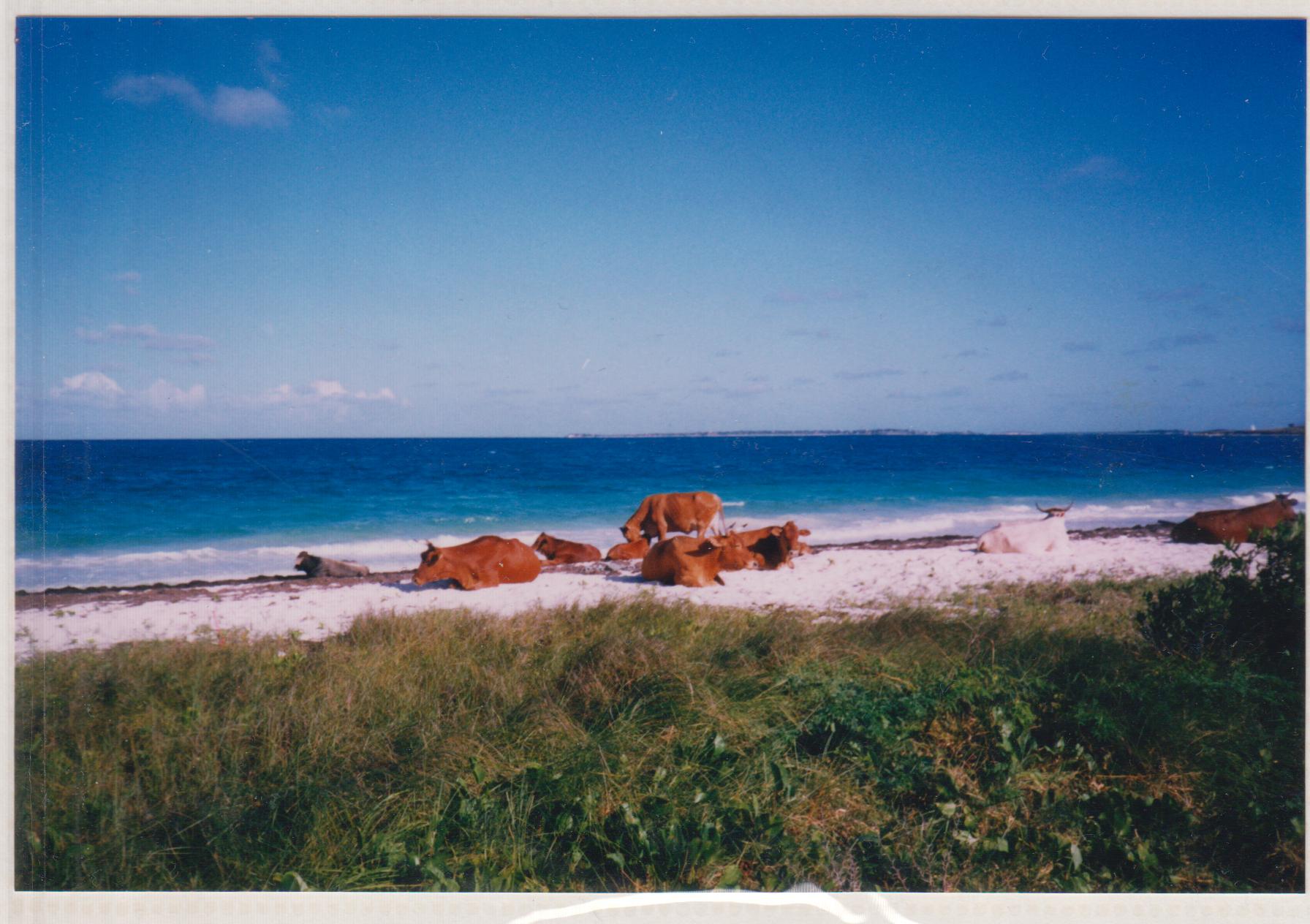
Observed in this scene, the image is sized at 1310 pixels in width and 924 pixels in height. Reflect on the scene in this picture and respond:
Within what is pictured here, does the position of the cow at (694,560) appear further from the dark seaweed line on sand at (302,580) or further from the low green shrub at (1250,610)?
the low green shrub at (1250,610)

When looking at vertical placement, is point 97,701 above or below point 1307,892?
above

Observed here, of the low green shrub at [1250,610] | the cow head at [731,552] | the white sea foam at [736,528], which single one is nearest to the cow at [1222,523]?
the white sea foam at [736,528]

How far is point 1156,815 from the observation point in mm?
2676

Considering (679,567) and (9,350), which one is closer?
(9,350)

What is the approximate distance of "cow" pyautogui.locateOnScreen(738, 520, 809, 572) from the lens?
23.8 feet

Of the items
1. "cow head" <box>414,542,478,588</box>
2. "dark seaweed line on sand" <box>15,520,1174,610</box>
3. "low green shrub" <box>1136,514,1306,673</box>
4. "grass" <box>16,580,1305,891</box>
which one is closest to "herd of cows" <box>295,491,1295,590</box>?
"cow head" <box>414,542,478,588</box>

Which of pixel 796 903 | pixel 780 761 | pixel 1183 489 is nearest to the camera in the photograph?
pixel 796 903

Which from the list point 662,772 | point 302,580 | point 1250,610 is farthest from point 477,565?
point 1250,610

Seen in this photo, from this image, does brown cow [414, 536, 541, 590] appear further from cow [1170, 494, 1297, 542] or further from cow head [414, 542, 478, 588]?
cow [1170, 494, 1297, 542]

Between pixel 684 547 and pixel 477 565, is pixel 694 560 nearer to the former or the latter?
pixel 684 547

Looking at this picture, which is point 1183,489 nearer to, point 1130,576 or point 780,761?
point 1130,576

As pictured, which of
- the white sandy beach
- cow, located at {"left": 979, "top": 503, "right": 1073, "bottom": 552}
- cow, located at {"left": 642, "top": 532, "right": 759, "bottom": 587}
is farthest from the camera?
cow, located at {"left": 979, "top": 503, "right": 1073, "bottom": 552}

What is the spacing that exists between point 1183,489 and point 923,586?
21.5 feet

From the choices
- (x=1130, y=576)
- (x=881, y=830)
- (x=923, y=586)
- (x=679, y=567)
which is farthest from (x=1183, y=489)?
(x=881, y=830)
